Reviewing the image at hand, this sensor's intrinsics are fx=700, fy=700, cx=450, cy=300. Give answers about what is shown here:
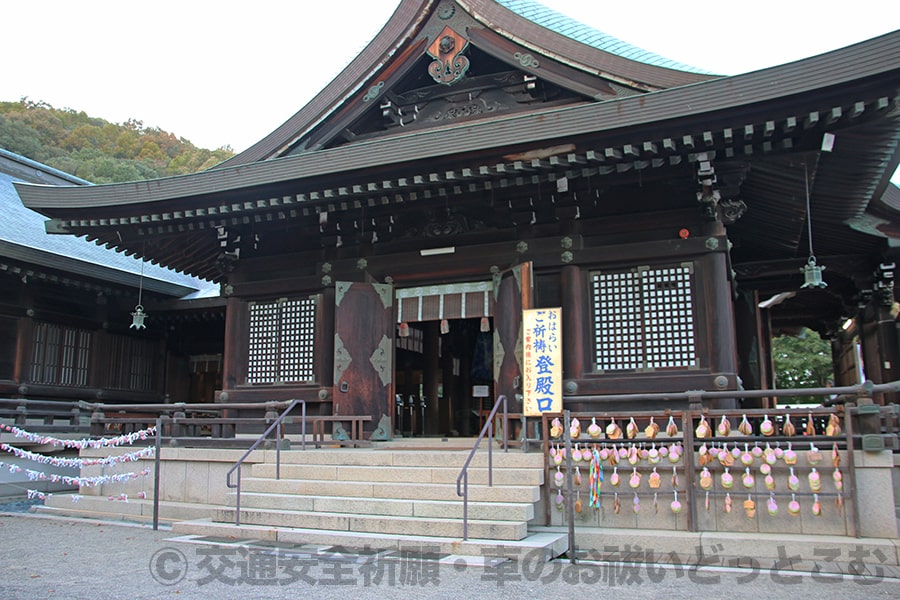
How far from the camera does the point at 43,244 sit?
16297 millimetres

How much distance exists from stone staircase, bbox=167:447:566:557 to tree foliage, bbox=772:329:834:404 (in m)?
26.9

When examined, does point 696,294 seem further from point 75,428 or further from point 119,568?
point 75,428

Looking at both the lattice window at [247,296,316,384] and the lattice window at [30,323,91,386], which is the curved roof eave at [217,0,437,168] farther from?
the lattice window at [30,323,91,386]

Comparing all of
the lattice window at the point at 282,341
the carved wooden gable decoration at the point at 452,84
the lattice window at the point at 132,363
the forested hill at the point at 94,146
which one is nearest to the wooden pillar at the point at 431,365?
the lattice window at the point at 282,341

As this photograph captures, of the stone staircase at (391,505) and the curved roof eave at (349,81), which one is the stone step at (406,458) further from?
the curved roof eave at (349,81)

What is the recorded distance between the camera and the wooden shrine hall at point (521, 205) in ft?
27.2

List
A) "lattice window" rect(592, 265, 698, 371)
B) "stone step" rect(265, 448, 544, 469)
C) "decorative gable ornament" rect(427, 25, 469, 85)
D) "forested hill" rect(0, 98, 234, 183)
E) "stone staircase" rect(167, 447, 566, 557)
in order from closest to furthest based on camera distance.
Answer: "stone staircase" rect(167, 447, 566, 557) < "stone step" rect(265, 448, 544, 469) < "lattice window" rect(592, 265, 698, 371) < "decorative gable ornament" rect(427, 25, 469, 85) < "forested hill" rect(0, 98, 234, 183)

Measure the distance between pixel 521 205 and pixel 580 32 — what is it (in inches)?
128

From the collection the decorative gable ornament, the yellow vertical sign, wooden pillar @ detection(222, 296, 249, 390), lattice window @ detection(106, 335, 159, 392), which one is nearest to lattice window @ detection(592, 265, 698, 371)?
the yellow vertical sign

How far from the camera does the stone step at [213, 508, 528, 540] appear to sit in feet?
22.2

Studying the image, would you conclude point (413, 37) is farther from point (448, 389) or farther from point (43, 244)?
point (43, 244)

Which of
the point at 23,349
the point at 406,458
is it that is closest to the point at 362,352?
the point at 406,458

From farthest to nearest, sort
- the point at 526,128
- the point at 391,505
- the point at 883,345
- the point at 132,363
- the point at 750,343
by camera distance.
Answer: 1. the point at 132,363
2. the point at 750,343
3. the point at 883,345
4. the point at 526,128
5. the point at 391,505

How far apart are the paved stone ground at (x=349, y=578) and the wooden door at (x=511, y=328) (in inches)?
136
